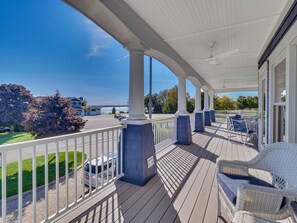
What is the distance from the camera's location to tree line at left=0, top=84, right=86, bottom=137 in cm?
339

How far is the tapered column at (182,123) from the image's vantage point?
17.4 ft

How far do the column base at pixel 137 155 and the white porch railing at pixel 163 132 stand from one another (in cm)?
135

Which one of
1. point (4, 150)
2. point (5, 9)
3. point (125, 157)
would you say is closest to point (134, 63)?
point (125, 157)

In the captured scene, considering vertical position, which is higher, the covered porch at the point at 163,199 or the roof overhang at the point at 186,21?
the roof overhang at the point at 186,21

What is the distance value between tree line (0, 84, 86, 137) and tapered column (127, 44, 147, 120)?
2.45 meters

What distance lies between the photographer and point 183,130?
533 cm

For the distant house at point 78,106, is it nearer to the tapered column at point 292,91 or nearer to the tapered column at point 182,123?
the tapered column at point 182,123

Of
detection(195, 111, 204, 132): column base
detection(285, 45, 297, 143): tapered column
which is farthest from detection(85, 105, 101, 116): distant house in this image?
detection(285, 45, 297, 143): tapered column

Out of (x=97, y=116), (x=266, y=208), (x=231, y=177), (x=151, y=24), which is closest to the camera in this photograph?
(x=266, y=208)

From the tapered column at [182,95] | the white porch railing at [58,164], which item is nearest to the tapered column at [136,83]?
the white porch railing at [58,164]

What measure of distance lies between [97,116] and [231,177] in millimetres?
4343

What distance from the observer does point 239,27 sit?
3.19 m

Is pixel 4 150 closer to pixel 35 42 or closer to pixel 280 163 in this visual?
pixel 280 163

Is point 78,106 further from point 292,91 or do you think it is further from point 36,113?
point 292,91
